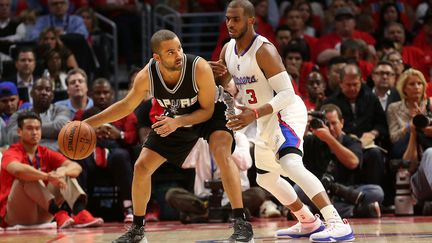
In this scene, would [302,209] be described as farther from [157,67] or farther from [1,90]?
[1,90]

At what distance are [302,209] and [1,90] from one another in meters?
4.73

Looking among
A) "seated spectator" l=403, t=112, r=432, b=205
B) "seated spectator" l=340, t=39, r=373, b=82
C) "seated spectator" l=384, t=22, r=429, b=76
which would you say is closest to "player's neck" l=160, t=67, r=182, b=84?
"seated spectator" l=403, t=112, r=432, b=205

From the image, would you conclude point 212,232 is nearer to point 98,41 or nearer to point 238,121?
point 238,121

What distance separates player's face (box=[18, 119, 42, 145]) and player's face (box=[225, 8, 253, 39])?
10.9 ft

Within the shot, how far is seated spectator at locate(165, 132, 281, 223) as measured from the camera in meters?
9.21

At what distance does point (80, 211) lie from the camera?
9180mm

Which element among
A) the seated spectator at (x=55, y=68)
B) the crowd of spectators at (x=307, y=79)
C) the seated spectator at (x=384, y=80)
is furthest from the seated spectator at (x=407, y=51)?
the seated spectator at (x=55, y=68)

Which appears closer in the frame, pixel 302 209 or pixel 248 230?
pixel 248 230

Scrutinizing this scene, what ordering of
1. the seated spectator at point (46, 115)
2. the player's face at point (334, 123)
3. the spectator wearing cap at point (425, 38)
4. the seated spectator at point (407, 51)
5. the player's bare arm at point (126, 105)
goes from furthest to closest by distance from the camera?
the spectator wearing cap at point (425, 38), the seated spectator at point (407, 51), the seated spectator at point (46, 115), the player's face at point (334, 123), the player's bare arm at point (126, 105)

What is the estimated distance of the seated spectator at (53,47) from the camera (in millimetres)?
11469

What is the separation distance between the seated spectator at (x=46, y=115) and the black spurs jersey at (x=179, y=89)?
12.1 feet

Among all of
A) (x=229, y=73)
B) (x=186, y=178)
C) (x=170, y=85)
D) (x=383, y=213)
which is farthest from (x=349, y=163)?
(x=170, y=85)

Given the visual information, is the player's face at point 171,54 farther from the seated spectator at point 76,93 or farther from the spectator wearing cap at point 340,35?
the spectator wearing cap at point 340,35

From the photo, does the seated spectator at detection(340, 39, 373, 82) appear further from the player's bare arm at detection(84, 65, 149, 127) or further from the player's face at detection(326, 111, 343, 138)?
the player's bare arm at detection(84, 65, 149, 127)
